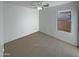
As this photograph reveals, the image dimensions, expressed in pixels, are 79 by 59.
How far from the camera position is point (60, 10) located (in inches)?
93.3

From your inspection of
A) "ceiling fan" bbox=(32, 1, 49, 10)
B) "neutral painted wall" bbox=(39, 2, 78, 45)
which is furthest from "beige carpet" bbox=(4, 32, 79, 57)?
"ceiling fan" bbox=(32, 1, 49, 10)

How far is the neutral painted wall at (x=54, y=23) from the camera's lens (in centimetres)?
236

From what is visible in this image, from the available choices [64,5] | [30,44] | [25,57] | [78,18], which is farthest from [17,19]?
[78,18]

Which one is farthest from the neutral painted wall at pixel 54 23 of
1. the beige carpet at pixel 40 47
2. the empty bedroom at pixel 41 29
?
the beige carpet at pixel 40 47

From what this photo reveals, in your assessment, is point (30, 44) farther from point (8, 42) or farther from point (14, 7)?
point (14, 7)

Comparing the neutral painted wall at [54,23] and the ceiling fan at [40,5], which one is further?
the neutral painted wall at [54,23]

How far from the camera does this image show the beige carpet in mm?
2404

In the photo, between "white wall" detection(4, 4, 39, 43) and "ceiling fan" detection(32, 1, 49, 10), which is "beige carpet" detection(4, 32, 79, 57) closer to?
"white wall" detection(4, 4, 39, 43)

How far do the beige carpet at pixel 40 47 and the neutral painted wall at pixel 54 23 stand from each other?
0.11 meters

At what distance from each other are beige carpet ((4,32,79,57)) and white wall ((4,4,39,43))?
128mm

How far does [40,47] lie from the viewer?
2551mm

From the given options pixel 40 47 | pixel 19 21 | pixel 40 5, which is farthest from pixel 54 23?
pixel 19 21

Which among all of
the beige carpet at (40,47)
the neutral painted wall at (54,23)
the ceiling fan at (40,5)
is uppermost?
the ceiling fan at (40,5)

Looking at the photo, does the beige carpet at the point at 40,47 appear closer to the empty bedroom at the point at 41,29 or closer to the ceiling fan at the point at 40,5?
the empty bedroom at the point at 41,29
